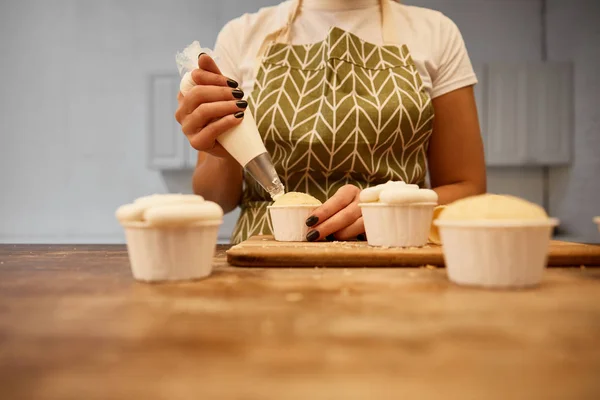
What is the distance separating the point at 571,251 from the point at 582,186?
353 cm

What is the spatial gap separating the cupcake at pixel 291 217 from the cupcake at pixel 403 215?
0.21 metres

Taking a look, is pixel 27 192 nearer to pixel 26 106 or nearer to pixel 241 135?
pixel 26 106

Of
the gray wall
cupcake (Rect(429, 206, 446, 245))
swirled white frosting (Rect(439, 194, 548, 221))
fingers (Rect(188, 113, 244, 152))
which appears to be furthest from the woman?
the gray wall

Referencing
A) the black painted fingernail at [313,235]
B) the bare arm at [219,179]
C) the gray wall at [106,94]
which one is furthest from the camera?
the gray wall at [106,94]

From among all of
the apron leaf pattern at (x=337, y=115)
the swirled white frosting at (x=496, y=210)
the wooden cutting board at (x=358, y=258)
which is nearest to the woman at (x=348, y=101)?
the apron leaf pattern at (x=337, y=115)

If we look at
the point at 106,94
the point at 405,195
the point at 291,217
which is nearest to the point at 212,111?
the point at 291,217

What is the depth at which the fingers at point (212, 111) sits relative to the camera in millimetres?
1049

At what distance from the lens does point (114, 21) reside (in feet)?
13.0

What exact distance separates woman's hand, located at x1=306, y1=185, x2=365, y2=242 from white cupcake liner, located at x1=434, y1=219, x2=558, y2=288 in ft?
1.46

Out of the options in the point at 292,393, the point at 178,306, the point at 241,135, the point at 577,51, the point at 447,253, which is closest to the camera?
the point at 292,393

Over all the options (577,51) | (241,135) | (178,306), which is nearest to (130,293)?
(178,306)

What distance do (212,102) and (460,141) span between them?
0.88 meters

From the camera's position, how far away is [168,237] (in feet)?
2.08

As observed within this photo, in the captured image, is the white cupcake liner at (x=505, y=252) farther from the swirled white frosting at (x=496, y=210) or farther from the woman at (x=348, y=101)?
the woman at (x=348, y=101)
